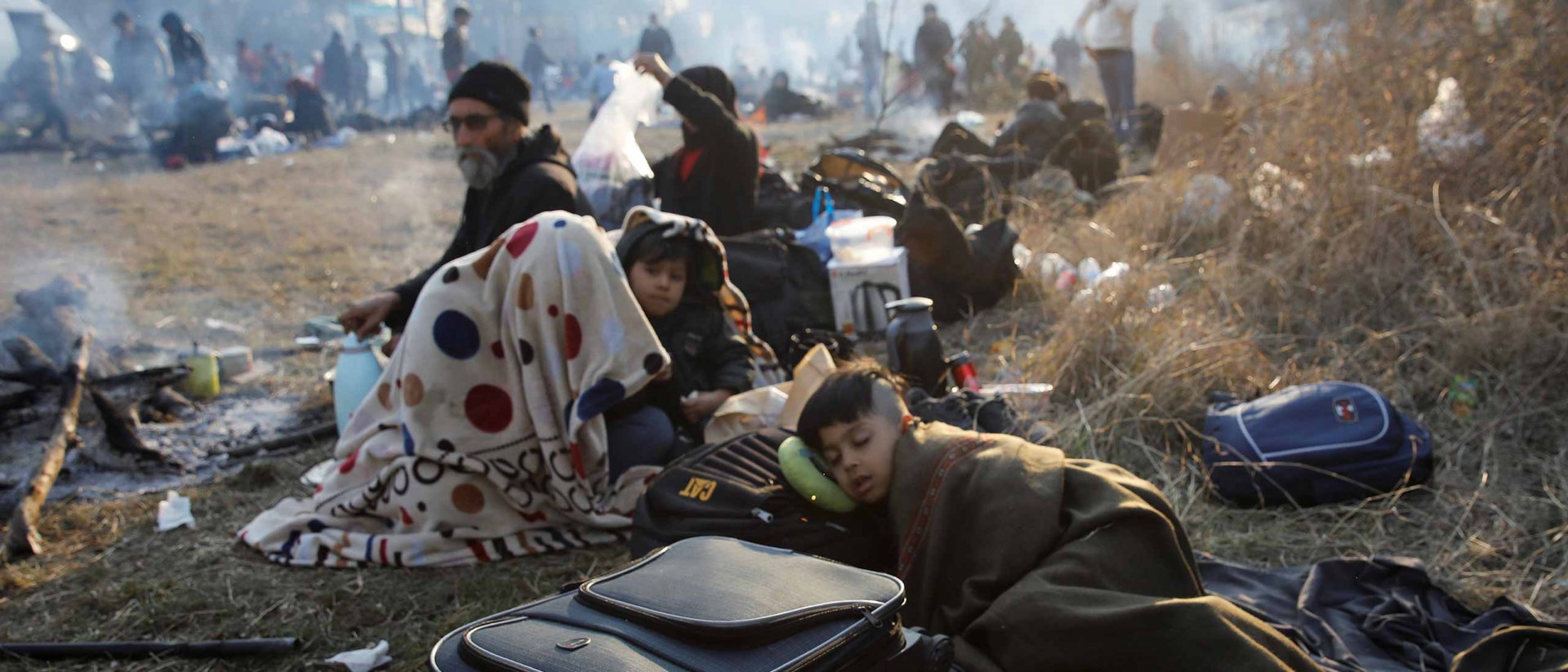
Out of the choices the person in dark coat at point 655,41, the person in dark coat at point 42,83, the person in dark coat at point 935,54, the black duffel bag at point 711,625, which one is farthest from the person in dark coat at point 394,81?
the black duffel bag at point 711,625

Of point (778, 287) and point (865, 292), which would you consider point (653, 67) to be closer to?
point (778, 287)

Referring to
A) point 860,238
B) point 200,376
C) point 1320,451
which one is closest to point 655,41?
point 860,238

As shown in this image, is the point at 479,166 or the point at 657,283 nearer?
the point at 657,283

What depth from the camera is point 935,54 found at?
1547 cm

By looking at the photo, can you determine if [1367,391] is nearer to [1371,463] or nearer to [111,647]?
[1371,463]

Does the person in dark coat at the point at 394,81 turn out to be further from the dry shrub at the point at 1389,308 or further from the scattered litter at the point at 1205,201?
the dry shrub at the point at 1389,308

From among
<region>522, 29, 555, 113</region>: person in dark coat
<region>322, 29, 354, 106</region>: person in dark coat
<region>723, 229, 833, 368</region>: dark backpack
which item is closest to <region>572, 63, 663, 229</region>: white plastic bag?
<region>723, 229, 833, 368</region>: dark backpack

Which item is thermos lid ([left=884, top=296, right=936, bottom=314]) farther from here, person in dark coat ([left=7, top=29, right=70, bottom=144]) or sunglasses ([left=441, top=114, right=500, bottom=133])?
person in dark coat ([left=7, top=29, right=70, bottom=144])

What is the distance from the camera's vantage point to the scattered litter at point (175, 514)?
333 cm

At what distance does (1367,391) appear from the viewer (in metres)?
3.14

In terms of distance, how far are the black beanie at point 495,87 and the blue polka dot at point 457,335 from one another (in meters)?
1.24

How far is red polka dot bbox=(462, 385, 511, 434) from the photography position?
3.09m

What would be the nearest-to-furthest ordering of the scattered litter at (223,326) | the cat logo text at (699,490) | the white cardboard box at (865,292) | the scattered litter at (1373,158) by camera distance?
the cat logo text at (699,490), the scattered litter at (1373,158), the white cardboard box at (865,292), the scattered litter at (223,326)

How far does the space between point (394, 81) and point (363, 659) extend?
21716 mm
